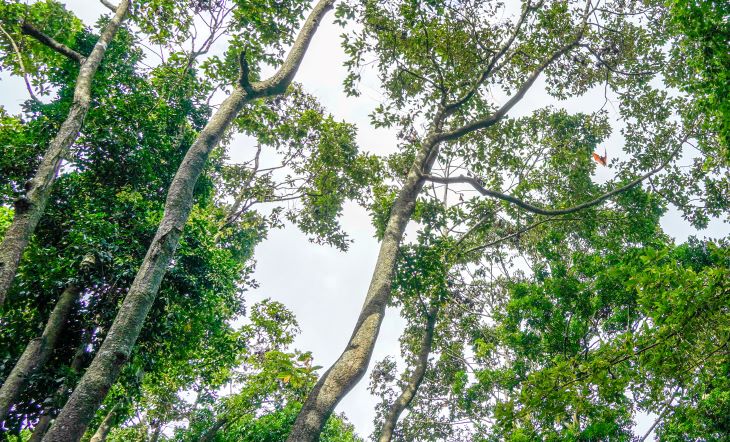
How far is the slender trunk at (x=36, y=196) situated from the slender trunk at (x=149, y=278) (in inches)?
56.8

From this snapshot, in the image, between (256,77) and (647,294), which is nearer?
(647,294)

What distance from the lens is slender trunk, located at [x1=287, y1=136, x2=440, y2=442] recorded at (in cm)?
440

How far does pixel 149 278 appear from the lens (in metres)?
4.73

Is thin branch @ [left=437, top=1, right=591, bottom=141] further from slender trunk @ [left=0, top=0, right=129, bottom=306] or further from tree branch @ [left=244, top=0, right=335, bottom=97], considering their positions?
slender trunk @ [left=0, top=0, right=129, bottom=306]

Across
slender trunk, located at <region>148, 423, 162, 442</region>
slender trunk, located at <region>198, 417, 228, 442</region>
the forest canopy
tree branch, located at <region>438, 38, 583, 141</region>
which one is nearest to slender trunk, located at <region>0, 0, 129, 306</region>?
the forest canopy

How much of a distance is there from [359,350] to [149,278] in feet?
8.64

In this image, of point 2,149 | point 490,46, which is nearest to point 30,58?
point 2,149

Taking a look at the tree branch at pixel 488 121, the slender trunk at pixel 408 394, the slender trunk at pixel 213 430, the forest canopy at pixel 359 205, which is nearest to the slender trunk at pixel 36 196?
the forest canopy at pixel 359 205

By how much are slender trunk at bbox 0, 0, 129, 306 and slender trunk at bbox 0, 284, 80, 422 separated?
290 cm

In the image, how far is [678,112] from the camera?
37.4ft

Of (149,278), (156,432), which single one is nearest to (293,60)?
(149,278)

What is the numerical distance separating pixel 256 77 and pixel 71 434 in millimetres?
8472

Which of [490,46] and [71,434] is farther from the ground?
[490,46]

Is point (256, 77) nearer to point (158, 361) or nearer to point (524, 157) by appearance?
point (158, 361)
